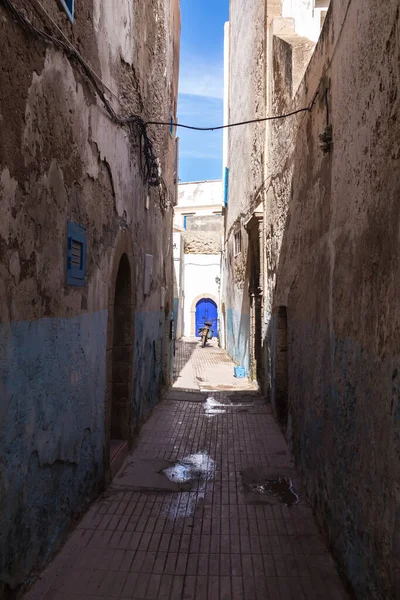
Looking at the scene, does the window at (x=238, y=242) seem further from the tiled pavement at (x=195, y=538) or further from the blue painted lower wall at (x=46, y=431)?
the blue painted lower wall at (x=46, y=431)

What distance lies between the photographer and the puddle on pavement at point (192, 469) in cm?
477

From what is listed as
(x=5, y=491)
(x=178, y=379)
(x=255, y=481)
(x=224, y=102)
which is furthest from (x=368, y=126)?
(x=224, y=102)

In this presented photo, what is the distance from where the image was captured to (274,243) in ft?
24.8

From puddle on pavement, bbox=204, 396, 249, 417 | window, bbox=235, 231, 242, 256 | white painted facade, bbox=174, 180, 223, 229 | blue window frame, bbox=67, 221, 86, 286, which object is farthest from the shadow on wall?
white painted facade, bbox=174, 180, 223, 229

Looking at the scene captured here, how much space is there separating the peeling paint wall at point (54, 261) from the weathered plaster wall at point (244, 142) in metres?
4.76

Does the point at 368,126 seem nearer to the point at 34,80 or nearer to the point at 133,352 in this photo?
the point at 34,80

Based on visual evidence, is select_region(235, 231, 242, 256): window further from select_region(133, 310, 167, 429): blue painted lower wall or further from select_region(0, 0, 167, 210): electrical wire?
select_region(0, 0, 167, 210): electrical wire

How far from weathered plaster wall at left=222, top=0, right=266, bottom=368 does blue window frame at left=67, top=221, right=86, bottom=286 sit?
6.03m

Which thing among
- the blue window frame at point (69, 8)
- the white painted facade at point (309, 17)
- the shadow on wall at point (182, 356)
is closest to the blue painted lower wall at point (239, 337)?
the shadow on wall at point (182, 356)

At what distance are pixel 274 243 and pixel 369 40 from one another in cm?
482

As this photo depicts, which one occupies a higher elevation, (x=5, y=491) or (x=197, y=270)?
(x=197, y=270)

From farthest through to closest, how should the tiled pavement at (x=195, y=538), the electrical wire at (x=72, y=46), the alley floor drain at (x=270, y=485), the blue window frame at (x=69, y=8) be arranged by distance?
the alley floor drain at (x=270, y=485) < the blue window frame at (x=69, y=8) < the tiled pavement at (x=195, y=538) < the electrical wire at (x=72, y=46)

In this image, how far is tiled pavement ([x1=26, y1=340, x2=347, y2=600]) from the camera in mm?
2973

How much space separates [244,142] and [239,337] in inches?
200
